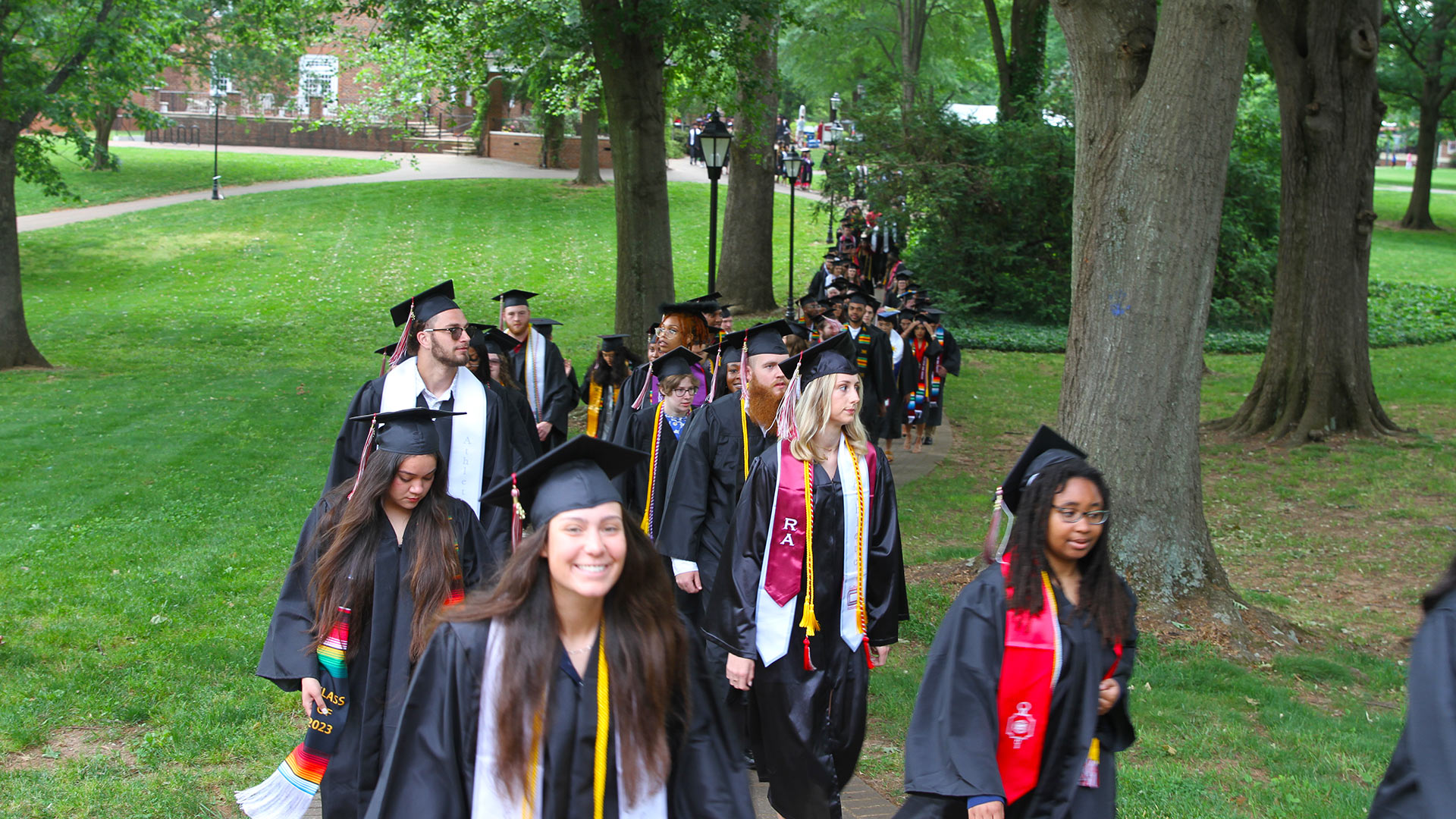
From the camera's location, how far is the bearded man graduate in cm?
879

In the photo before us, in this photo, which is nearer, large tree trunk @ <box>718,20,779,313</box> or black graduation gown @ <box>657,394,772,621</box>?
black graduation gown @ <box>657,394,772,621</box>

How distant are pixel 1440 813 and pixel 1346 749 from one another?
362 cm

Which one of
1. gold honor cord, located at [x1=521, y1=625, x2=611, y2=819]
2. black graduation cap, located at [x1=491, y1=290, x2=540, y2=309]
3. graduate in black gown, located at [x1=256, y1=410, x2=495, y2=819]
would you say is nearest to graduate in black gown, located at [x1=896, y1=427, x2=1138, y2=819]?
gold honor cord, located at [x1=521, y1=625, x2=611, y2=819]

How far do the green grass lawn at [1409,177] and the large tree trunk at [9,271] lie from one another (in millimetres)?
55449

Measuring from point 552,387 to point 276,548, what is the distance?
2.43 meters

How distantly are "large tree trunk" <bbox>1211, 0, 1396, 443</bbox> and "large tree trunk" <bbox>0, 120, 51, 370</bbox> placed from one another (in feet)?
56.0

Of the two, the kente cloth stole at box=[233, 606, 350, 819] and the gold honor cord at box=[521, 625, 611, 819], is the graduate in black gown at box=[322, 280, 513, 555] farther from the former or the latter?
the gold honor cord at box=[521, 625, 611, 819]

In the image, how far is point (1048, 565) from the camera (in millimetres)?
3434

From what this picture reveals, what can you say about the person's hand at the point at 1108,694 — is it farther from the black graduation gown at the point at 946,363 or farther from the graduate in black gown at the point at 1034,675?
the black graduation gown at the point at 946,363

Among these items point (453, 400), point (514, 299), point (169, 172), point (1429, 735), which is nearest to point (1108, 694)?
point (1429, 735)

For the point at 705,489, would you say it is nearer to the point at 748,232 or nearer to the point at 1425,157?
the point at 748,232

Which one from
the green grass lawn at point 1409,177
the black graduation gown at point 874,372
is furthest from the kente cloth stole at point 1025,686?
the green grass lawn at point 1409,177

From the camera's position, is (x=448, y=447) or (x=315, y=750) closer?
(x=315, y=750)

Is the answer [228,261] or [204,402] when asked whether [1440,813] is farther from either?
[228,261]
